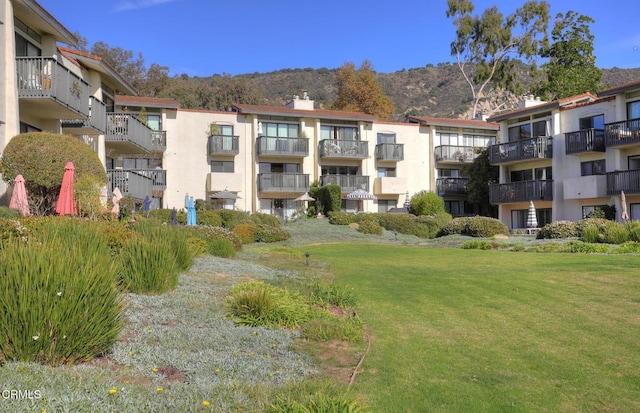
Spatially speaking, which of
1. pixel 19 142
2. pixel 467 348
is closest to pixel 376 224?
pixel 19 142

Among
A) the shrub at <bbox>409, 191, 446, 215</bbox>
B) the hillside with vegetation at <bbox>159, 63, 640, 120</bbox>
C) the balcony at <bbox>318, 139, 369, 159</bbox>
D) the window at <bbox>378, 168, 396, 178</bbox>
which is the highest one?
the hillside with vegetation at <bbox>159, 63, 640, 120</bbox>

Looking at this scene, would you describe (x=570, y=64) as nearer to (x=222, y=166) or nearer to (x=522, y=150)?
(x=522, y=150)

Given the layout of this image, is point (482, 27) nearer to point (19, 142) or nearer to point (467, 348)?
point (19, 142)

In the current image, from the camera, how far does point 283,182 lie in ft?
151

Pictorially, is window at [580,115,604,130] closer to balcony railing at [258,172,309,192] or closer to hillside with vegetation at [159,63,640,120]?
balcony railing at [258,172,309,192]

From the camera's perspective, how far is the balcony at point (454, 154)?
2025 inches

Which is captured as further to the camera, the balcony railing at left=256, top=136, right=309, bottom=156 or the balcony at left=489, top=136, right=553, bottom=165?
the balcony railing at left=256, top=136, right=309, bottom=156

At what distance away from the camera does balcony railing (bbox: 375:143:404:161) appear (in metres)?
49.7

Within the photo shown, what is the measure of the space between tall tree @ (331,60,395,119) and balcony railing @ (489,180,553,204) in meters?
24.1

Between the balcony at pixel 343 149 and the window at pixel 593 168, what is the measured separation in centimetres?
1711

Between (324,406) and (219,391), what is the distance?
4.01 ft

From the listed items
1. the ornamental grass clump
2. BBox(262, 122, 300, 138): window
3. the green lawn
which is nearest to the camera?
the ornamental grass clump

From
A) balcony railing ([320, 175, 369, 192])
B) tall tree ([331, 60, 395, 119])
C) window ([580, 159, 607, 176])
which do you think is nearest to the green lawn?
window ([580, 159, 607, 176])

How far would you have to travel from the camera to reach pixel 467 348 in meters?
8.40
